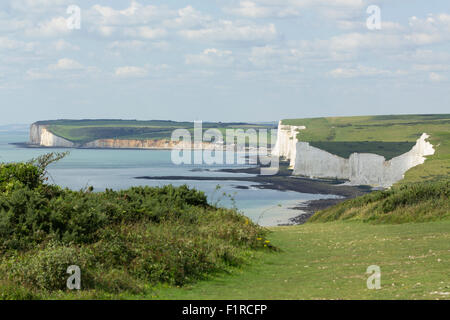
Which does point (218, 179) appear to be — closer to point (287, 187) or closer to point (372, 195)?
point (287, 187)

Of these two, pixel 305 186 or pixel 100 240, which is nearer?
pixel 100 240

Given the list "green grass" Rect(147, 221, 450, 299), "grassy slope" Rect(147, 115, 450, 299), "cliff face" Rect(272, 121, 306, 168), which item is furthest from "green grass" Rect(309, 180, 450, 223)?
"cliff face" Rect(272, 121, 306, 168)

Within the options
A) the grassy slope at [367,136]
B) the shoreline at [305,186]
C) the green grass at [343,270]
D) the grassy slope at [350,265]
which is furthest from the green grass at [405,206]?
the grassy slope at [367,136]

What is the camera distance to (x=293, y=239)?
68.4 ft

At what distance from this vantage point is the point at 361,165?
347 ft

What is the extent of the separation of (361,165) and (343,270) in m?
94.9

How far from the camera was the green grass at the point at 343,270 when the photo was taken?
10742 millimetres

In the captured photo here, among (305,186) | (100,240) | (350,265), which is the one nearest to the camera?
(100,240)

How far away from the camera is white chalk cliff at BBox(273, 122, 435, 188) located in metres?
100

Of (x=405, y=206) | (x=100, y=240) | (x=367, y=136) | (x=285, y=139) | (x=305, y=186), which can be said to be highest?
(x=367, y=136)

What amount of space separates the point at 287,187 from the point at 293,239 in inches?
2936

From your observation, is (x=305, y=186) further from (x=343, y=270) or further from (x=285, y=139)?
(x=343, y=270)

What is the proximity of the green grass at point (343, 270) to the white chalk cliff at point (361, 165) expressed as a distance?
79.6m

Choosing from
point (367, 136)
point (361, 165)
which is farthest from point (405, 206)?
point (367, 136)
